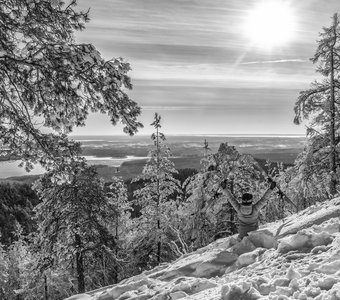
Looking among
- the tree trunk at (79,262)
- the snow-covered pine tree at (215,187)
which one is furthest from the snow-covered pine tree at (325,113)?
the tree trunk at (79,262)

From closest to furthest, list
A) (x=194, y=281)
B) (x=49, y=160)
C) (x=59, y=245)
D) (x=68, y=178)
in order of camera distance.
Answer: (x=194, y=281) → (x=49, y=160) → (x=68, y=178) → (x=59, y=245)

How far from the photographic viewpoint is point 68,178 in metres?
7.67

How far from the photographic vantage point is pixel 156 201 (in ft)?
76.8

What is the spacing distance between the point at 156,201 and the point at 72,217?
7394 mm

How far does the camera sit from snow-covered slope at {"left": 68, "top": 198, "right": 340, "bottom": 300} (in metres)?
4.27

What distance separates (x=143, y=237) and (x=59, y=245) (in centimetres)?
721

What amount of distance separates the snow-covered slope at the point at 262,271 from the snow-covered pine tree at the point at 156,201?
1458 centimetres

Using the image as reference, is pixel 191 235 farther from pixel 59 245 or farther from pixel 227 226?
pixel 59 245

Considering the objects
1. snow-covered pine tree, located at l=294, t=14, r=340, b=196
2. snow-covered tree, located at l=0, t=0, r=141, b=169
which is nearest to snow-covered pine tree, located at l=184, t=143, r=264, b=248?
snow-covered pine tree, located at l=294, t=14, r=340, b=196

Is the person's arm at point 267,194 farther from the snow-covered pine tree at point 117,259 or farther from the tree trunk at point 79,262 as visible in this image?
the tree trunk at point 79,262

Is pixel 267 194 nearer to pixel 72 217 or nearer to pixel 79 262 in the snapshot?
pixel 72 217

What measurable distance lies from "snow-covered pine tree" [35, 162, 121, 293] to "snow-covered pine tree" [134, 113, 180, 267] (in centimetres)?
513

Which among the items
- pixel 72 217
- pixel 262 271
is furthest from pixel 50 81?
pixel 72 217

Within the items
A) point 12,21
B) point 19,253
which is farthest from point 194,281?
point 19,253
